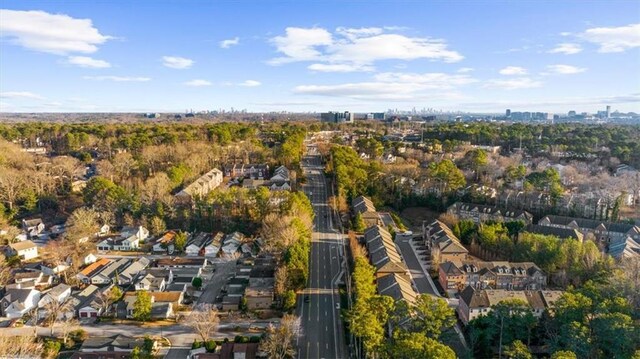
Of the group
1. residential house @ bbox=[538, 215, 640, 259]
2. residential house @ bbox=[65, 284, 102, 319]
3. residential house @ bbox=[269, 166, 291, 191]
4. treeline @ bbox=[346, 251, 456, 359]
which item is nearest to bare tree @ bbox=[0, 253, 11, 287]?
residential house @ bbox=[65, 284, 102, 319]

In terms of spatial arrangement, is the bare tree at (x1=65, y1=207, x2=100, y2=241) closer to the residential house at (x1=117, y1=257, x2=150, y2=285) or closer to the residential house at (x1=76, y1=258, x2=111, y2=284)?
the residential house at (x1=76, y1=258, x2=111, y2=284)

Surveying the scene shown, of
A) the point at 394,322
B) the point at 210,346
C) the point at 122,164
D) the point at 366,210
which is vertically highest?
the point at 122,164

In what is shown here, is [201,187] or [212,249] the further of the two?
[201,187]

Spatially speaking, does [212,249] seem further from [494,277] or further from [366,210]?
[494,277]

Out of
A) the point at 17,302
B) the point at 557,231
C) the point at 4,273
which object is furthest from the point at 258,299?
the point at 557,231

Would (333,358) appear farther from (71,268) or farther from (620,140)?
(620,140)

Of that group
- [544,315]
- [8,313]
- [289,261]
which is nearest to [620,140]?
[544,315]
